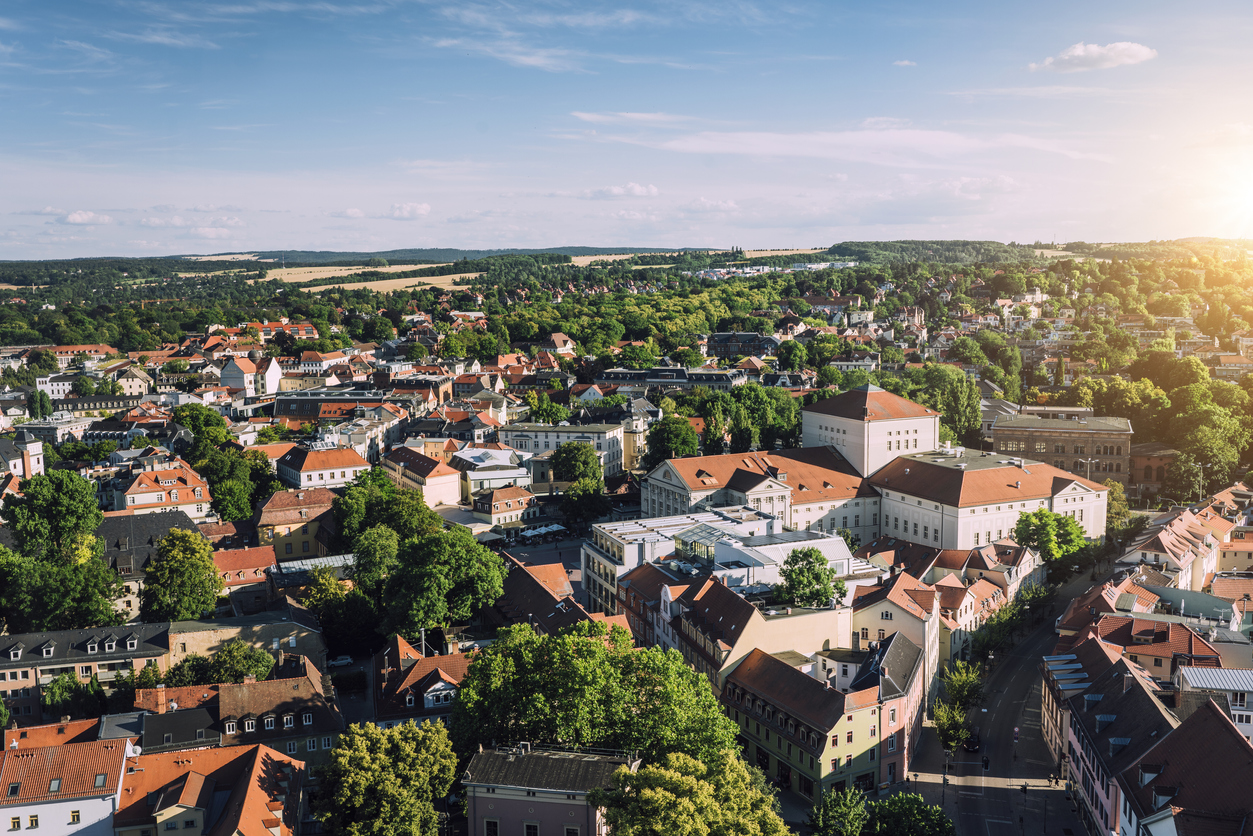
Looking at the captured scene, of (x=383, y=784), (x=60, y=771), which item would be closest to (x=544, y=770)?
(x=383, y=784)

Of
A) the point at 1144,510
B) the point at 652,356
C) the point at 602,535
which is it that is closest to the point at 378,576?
the point at 602,535

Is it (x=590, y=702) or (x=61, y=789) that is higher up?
(x=590, y=702)

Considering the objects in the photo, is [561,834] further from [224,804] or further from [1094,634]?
[1094,634]

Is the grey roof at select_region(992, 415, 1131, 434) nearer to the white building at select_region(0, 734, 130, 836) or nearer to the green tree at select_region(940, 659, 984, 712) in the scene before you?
the green tree at select_region(940, 659, 984, 712)

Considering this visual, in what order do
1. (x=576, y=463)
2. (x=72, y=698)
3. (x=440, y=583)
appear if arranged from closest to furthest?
(x=72, y=698) → (x=440, y=583) → (x=576, y=463)

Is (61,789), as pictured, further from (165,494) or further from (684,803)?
(165,494)

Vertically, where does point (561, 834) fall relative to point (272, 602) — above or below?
above

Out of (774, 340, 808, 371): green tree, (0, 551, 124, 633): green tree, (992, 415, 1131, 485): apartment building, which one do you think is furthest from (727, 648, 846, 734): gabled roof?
(774, 340, 808, 371): green tree
